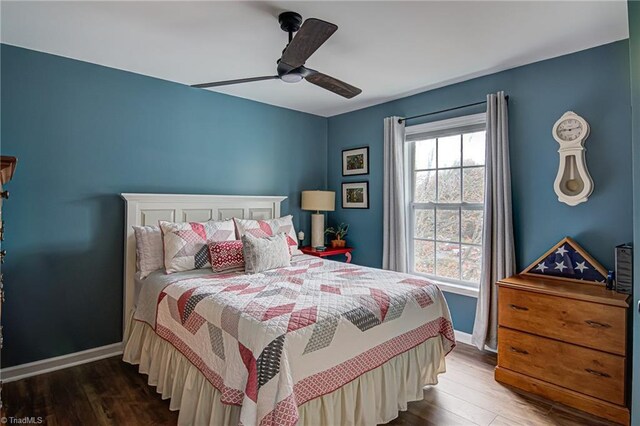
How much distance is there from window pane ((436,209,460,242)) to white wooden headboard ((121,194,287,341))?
1811 mm

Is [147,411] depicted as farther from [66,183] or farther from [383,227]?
[383,227]

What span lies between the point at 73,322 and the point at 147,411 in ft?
3.91

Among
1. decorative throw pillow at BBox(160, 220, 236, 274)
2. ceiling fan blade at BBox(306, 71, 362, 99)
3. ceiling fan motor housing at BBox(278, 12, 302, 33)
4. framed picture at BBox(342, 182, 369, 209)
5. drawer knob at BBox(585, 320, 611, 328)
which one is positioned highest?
ceiling fan motor housing at BBox(278, 12, 302, 33)

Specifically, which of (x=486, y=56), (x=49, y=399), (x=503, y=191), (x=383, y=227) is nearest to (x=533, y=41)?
(x=486, y=56)

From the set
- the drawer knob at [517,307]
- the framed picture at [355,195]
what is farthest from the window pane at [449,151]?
the drawer knob at [517,307]

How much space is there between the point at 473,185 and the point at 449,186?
0.81 ft

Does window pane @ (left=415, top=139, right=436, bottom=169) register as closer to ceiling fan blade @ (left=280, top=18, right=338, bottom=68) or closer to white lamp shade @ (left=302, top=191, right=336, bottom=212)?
white lamp shade @ (left=302, top=191, right=336, bottom=212)

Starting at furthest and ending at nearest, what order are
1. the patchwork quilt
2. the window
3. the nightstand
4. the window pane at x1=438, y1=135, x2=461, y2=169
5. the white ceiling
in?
the nightstand < the window pane at x1=438, y1=135, x2=461, y2=169 < the window < the white ceiling < the patchwork quilt

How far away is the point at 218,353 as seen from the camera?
1724 mm

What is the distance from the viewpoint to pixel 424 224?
11.8 ft

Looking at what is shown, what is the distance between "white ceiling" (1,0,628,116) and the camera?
2.00 meters

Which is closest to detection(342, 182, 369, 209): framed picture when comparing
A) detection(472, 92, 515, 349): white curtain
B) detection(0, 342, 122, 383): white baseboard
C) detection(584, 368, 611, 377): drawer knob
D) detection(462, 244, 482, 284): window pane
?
detection(462, 244, 482, 284): window pane

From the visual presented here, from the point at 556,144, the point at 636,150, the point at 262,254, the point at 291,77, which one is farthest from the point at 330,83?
the point at 556,144

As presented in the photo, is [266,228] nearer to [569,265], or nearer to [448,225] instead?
[448,225]
